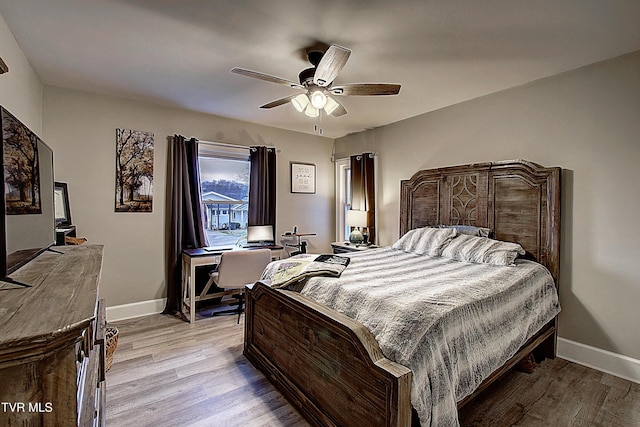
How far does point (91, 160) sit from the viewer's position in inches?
131

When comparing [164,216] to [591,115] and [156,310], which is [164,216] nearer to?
[156,310]

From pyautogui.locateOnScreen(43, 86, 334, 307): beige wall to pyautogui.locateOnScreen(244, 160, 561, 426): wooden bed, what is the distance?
1.71 meters

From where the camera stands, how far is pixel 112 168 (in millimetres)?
3436

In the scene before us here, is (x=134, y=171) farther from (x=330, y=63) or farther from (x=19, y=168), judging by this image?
(x=330, y=63)

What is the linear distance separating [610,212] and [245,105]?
11.9 ft

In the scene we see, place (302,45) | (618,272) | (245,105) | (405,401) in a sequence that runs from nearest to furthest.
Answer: (405,401)
(302,45)
(618,272)
(245,105)

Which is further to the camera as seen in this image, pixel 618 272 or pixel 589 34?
pixel 618 272

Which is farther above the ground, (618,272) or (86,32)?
(86,32)

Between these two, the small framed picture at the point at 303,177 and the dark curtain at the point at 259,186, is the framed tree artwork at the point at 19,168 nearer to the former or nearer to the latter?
the dark curtain at the point at 259,186

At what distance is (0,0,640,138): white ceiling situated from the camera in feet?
6.04

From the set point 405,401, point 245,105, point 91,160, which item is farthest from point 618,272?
point 91,160

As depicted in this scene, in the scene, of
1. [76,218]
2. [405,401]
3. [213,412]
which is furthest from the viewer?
[76,218]

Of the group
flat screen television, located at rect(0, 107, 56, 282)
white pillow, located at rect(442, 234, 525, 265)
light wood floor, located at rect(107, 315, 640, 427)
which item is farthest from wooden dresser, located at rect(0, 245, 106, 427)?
white pillow, located at rect(442, 234, 525, 265)

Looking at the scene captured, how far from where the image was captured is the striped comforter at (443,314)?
4.80ft
